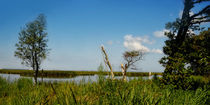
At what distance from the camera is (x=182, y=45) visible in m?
8.67

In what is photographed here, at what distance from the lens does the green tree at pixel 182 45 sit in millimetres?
7654

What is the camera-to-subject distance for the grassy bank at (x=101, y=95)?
107 inches

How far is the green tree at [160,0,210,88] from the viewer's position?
7.65m

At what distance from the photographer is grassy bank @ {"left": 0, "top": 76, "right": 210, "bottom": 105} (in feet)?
8.95

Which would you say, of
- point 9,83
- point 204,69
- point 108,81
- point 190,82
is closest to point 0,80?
point 9,83

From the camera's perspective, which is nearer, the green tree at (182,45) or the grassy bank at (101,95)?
the grassy bank at (101,95)

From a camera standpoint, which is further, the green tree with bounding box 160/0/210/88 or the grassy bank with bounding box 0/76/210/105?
the green tree with bounding box 160/0/210/88

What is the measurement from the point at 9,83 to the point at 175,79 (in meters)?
8.72

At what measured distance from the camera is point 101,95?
384 centimetres

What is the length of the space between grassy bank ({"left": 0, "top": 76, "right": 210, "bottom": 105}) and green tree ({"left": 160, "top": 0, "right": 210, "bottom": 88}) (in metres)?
2.41

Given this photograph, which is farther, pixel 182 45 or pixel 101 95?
pixel 182 45

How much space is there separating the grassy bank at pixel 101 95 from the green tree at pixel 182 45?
2406mm

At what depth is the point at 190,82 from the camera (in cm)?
765

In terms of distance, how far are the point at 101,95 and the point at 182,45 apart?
6890 mm
